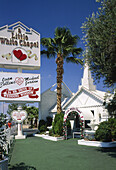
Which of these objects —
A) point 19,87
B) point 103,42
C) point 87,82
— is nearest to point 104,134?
point 103,42

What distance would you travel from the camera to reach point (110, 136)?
13742 mm

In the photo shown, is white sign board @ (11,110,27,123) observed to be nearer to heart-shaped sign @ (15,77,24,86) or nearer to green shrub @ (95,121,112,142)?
heart-shaped sign @ (15,77,24,86)

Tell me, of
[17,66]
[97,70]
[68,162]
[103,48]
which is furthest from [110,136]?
[17,66]

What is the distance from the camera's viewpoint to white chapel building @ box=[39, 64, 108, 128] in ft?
63.3

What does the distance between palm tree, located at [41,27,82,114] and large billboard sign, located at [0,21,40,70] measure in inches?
59.4

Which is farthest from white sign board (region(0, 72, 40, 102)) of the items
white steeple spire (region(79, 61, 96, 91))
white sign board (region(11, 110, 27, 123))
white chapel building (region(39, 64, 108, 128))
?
white steeple spire (region(79, 61, 96, 91))

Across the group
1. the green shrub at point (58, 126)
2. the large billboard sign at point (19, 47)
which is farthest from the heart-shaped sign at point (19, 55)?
the green shrub at point (58, 126)

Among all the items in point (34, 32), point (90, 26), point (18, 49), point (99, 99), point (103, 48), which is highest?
point (34, 32)

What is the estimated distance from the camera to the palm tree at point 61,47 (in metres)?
22.0

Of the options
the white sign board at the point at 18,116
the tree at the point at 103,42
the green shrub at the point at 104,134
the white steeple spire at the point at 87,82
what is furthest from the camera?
the white steeple spire at the point at 87,82

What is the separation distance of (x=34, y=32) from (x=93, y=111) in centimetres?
1264

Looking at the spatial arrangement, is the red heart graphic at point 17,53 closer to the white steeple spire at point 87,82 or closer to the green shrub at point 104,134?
the white steeple spire at point 87,82

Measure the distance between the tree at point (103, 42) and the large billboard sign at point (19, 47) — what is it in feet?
46.6

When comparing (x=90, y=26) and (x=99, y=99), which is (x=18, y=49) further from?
(x=90, y=26)
